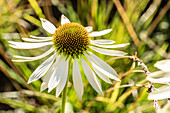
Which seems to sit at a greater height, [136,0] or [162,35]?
[136,0]

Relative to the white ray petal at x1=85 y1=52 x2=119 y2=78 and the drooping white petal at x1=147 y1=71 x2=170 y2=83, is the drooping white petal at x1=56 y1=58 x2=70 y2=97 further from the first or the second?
the drooping white petal at x1=147 y1=71 x2=170 y2=83

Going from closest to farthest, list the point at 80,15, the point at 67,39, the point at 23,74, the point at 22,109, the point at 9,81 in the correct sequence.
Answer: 1. the point at 67,39
2. the point at 22,109
3. the point at 23,74
4. the point at 9,81
5. the point at 80,15

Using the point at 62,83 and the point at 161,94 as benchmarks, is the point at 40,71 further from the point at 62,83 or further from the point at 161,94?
the point at 161,94

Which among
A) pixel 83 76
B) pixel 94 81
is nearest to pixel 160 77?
pixel 94 81

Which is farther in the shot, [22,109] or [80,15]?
[80,15]

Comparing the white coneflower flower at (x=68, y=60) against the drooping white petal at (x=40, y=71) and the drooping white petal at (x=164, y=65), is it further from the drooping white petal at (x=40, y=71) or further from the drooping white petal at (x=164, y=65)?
the drooping white petal at (x=164, y=65)

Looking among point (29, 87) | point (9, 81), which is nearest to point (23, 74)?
point (29, 87)

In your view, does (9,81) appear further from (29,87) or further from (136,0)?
(136,0)

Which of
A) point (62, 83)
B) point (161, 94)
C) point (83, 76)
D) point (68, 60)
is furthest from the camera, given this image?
point (83, 76)

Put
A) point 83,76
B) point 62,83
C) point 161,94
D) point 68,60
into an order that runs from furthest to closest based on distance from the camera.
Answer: point 83,76 < point 68,60 < point 62,83 < point 161,94
